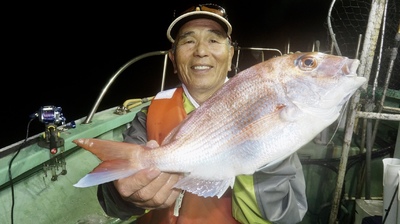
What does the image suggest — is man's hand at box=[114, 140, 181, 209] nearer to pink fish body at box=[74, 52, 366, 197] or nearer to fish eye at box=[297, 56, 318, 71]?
pink fish body at box=[74, 52, 366, 197]

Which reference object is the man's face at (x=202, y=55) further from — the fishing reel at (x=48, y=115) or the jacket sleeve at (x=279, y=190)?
the fishing reel at (x=48, y=115)

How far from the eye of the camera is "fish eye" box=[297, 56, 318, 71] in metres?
1.38

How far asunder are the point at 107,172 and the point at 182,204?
0.92m

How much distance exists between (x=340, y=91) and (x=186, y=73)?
1.28 meters

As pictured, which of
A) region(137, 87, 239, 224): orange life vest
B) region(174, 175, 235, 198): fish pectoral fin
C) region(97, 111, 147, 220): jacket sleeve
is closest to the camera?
region(174, 175, 235, 198): fish pectoral fin

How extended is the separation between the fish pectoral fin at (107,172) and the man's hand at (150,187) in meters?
0.11

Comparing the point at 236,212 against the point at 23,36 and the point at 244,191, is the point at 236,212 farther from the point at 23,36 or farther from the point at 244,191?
the point at 23,36

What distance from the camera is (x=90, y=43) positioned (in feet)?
95.1

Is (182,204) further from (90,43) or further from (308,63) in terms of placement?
(90,43)

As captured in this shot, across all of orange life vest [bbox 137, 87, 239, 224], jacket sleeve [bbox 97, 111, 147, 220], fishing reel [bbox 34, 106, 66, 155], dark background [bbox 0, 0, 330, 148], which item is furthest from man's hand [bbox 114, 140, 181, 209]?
dark background [bbox 0, 0, 330, 148]

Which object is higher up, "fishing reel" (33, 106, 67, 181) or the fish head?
the fish head

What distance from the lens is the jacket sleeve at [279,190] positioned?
1755 mm

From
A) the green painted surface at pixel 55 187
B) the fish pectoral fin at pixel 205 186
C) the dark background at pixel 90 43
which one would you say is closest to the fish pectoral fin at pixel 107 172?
the fish pectoral fin at pixel 205 186

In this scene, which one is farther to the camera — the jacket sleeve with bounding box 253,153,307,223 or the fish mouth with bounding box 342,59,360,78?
the jacket sleeve with bounding box 253,153,307,223
